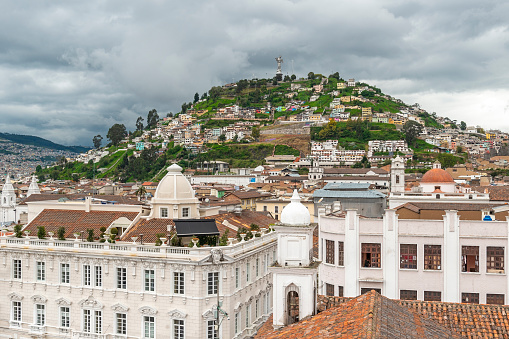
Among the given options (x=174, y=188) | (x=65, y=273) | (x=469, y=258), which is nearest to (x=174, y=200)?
(x=174, y=188)

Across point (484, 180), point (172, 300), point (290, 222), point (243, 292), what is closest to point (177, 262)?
point (172, 300)

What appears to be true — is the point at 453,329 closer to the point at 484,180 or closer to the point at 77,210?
the point at 77,210

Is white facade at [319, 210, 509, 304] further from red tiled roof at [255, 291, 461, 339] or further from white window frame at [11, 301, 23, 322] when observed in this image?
white window frame at [11, 301, 23, 322]

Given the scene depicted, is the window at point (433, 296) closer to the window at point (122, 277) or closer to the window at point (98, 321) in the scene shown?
the window at point (122, 277)

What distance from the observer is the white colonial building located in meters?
34.4

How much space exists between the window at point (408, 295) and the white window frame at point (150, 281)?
1626 cm

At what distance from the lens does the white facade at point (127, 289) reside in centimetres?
3438

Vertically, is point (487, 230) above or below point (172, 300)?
above

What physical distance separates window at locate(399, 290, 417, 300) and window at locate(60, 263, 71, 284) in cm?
2358

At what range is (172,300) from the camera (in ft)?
113

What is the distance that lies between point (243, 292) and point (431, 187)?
24252 mm

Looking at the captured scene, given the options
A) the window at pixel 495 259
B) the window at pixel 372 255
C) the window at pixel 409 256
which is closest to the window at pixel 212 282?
the window at pixel 372 255

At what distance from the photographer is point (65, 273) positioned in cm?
3831

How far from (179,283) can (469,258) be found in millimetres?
17957
